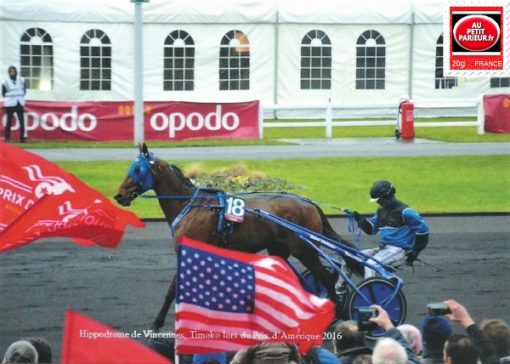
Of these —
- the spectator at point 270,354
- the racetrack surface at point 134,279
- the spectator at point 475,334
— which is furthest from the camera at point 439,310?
the racetrack surface at point 134,279

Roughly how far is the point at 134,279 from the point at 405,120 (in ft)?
40.2

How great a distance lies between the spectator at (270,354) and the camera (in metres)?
6.40

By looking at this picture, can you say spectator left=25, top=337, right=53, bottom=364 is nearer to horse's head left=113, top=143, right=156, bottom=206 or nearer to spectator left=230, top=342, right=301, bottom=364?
spectator left=230, top=342, right=301, bottom=364

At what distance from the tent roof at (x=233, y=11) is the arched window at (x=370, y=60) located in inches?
14.1

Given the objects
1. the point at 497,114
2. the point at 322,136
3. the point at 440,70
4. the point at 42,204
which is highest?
the point at 440,70

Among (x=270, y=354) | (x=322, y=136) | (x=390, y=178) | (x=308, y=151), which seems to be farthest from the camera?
(x=322, y=136)

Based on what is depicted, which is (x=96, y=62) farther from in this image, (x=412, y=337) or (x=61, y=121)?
(x=412, y=337)

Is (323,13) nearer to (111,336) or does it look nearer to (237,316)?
(237,316)

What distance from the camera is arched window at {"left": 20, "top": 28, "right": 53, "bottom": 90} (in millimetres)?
26703

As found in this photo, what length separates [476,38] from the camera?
13.9m

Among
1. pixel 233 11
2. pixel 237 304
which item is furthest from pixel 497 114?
pixel 237 304

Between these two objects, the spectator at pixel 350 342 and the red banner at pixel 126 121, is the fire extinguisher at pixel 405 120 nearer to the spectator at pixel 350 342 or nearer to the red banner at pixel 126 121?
the red banner at pixel 126 121

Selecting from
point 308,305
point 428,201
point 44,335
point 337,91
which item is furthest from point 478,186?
point 308,305

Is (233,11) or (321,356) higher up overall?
(233,11)
